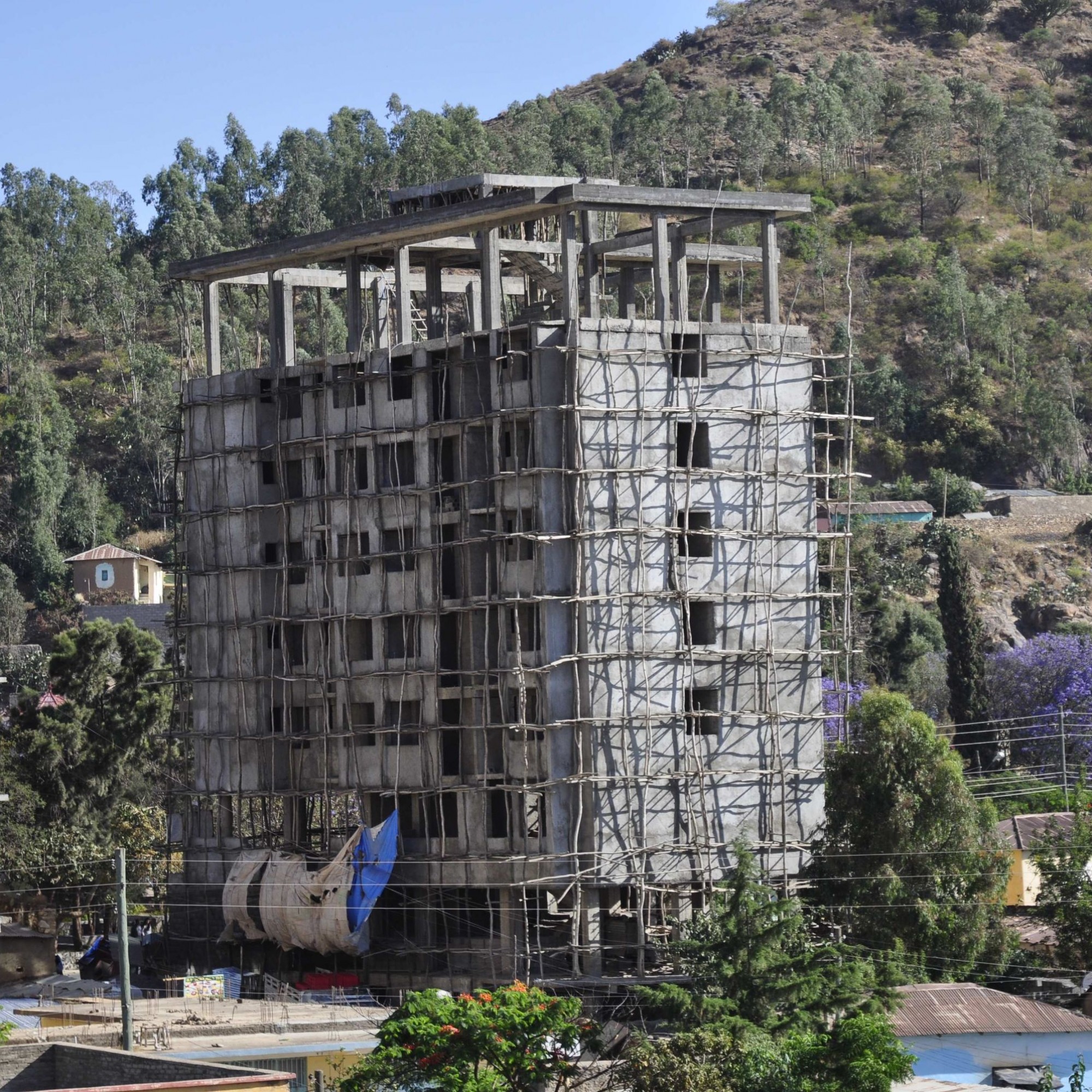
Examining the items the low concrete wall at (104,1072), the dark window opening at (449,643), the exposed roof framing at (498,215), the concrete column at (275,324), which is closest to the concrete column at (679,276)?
the exposed roof framing at (498,215)

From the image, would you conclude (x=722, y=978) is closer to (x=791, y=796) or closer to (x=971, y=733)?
(x=791, y=796)

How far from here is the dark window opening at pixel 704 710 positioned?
48.8 m

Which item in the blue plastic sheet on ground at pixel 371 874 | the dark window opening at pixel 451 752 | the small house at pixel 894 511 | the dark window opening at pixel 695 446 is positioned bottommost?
the blue plastic sheet on ground at pixel 371 874

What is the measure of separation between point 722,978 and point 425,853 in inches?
484

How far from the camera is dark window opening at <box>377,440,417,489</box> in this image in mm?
51500

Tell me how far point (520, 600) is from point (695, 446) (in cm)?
545

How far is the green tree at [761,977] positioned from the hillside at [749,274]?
70.9m

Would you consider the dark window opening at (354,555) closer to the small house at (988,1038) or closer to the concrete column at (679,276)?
the concrete column at (679,276)

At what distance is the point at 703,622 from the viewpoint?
4925 centimetres

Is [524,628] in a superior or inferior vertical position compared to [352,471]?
inferior

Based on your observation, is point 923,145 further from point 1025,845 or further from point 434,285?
point 434,285

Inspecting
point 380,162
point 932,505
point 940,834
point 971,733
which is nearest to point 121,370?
point 380,162

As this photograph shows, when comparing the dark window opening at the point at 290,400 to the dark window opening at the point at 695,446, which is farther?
the dark window opening at the point at 290,400

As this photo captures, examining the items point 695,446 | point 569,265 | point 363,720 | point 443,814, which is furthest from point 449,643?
point 569,265
